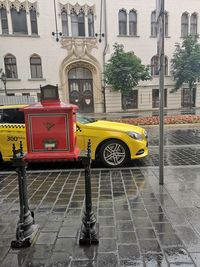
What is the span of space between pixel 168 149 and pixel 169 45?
64.2 ft

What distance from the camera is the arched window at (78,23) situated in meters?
22.4

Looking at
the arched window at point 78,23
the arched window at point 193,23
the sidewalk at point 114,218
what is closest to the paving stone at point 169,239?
the sidewalk at point 114,218

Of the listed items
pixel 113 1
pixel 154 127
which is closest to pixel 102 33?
pixel 113 1

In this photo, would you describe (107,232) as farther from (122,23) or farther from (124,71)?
(122,23)

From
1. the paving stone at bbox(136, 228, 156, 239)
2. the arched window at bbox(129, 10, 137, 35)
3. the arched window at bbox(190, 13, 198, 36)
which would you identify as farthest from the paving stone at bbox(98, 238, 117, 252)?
the arched window at bbox(190, 13, 198, 36)

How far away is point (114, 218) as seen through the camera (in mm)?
3518

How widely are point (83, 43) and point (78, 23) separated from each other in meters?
2.10

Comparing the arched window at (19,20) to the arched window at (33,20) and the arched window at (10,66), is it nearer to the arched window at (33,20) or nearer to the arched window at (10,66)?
the arched window at (33,20)

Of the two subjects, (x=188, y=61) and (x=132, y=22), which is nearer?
(x=188, y=61)

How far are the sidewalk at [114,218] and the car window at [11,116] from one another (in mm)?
1519

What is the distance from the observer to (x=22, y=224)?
2.97 metres

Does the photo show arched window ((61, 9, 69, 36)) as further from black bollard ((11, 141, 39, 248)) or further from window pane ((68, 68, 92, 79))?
black bollard ((11, 141, 39, 248))

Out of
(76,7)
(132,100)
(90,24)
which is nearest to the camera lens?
(76,7)

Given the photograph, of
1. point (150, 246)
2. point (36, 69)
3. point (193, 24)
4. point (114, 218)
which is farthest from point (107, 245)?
point (193, 24)
